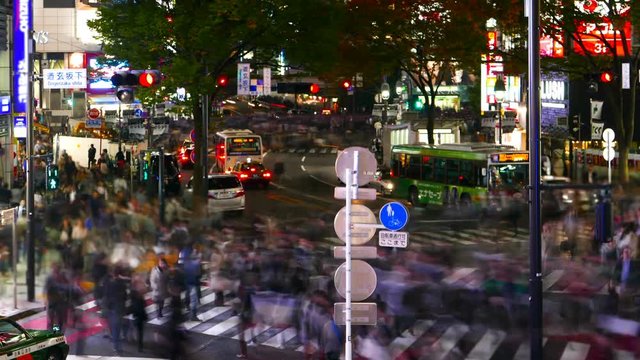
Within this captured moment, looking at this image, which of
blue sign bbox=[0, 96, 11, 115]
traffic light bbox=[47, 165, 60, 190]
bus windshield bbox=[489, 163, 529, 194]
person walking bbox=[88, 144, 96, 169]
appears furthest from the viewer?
person walking bbox=[88, 144, 96, 169]

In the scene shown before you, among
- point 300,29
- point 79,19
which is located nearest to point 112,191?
point 300,29

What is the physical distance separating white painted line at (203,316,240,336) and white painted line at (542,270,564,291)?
715cm

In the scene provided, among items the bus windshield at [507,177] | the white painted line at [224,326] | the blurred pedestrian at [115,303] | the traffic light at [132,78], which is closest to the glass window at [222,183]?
the bus windshield at [507,177]

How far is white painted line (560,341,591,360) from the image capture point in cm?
1581

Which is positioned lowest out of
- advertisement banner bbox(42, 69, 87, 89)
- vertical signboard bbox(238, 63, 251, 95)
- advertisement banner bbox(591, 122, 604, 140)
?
advertisement banner bbox(591, 122, 604, 140)

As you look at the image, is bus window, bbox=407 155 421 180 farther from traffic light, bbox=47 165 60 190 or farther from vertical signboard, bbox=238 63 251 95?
traffic light, bbox=47 165 60 190

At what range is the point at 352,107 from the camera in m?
99.6

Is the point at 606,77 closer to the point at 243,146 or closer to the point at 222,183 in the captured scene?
the point at 222,183

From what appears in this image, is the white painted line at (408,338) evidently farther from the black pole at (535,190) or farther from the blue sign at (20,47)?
the blue sign at (20,47)

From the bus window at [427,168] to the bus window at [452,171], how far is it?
58.9 inches

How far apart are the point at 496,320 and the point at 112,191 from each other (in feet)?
61.7

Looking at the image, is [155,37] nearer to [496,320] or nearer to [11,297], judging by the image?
[11,297]

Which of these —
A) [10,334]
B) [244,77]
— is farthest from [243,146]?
[10,334]

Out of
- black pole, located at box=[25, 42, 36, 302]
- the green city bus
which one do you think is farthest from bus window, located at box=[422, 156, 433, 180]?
black pole, located at box=[25, 42, 36, 302]
